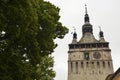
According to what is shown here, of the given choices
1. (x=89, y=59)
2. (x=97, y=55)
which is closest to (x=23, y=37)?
(x=89, y=59)

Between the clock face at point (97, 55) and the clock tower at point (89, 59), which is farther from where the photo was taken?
the clock face at point (97, 55)

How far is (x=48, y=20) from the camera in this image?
1414 cm

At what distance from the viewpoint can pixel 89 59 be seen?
65812 mm

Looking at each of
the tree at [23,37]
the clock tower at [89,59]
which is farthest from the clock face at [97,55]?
the tree at [23,37]

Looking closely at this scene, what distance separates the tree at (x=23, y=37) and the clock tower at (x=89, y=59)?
50.0 m

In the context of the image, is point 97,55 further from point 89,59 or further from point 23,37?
point 23,37

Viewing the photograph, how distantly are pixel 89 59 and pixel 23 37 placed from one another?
178 feet

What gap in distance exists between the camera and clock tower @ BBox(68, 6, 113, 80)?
63562 millimetres

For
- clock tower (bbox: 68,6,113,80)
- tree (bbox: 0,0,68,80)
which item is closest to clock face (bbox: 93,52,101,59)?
clock tower (bbox: 68,6,113,80)

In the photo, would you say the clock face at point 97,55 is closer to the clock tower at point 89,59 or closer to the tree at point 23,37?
the clock tower at point 89,59

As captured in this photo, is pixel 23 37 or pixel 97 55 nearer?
pixel 23 37

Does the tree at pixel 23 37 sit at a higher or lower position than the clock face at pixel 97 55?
lower

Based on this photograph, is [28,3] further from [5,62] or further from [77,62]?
[77,62]

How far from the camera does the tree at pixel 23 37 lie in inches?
462
